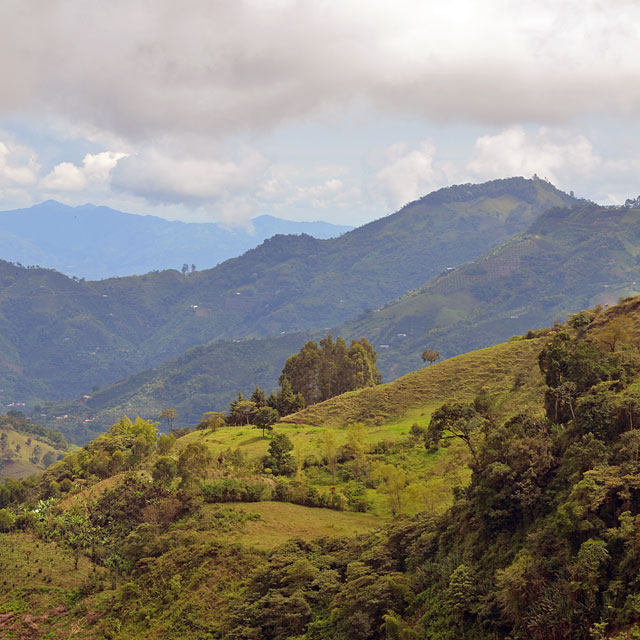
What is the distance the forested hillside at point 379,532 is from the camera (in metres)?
18.3

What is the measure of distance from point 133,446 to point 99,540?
74.2 feet

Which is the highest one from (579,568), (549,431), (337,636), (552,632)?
(549,431)

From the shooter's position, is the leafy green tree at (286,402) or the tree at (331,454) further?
the leafy green tree at (286,402)

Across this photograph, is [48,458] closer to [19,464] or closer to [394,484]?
[19,464]

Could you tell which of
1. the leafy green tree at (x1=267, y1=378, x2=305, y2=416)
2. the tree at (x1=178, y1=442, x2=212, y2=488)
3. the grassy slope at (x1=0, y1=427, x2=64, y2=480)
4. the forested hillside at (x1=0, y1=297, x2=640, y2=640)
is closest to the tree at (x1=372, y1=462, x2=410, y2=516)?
the forested hillside at (x1=0, y1=297, x2=640, y2=640)

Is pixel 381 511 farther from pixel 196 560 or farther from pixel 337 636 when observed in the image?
pixel 337 636

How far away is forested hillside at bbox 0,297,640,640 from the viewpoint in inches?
722

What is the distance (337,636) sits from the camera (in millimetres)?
22859

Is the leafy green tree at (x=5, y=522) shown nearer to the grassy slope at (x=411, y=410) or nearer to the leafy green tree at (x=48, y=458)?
the grassy slope at (x=411, y=410)

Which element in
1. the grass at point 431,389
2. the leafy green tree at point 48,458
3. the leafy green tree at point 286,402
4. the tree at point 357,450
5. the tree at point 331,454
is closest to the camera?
the tree at point 357,450

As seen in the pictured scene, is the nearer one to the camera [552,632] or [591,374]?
[552,632]

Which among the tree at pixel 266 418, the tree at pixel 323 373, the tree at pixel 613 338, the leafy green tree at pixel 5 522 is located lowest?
the leafy green tree at pixel 5 522

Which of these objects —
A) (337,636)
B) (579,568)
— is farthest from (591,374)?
(337,636)

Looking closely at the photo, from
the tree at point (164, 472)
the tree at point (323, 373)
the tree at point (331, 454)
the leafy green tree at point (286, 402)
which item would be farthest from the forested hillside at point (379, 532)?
the tree at point (323, 373)
